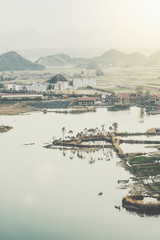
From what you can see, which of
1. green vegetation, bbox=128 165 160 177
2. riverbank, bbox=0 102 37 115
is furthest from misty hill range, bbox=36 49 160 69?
green vegetation, bbox=128 165 160 177

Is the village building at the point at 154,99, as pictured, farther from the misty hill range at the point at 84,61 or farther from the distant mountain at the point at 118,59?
the distant mountain at the point at 118,59

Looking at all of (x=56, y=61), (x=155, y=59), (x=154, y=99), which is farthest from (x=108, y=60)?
(x=154, y=99)

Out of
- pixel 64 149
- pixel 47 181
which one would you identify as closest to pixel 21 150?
pixel 64 149

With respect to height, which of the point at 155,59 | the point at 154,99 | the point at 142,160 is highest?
the point at 155,59

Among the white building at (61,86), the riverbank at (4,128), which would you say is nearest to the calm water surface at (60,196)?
the riverbank at (4,128)

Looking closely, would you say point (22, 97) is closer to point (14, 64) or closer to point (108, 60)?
point (14, 64)

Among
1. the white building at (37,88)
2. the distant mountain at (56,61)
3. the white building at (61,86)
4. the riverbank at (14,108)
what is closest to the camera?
the riverbank at (14,108)

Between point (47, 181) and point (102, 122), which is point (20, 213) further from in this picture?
point (102, 122)
